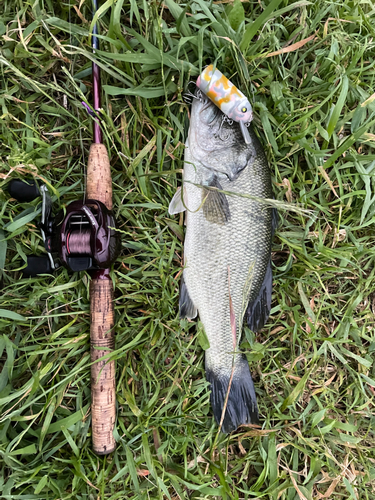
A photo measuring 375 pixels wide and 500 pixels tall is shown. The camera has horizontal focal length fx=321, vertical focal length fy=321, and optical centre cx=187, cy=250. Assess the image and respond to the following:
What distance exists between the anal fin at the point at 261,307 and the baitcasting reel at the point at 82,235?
85 centimetres

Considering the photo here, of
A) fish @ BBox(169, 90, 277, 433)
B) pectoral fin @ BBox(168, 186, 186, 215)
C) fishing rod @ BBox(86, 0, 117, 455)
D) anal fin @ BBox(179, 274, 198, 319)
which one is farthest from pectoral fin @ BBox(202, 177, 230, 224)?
fishing rod @ BBox(86, 0, 117, 455)

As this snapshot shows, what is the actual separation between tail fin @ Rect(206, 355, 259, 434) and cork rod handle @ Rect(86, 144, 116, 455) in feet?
1.92

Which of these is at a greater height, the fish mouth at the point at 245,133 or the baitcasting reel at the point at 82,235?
the fish mouth at the point at 245,133

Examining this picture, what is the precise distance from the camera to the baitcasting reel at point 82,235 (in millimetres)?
1568

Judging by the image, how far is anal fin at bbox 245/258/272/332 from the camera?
6.20ft

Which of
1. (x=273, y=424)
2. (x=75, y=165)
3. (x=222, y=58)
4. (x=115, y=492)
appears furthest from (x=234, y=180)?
(x=115, y=492)

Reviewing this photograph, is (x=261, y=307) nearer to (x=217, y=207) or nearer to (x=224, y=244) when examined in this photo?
(x=224, y=244)

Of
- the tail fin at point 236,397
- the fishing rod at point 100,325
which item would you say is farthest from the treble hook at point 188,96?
the tail fin at point 236,397

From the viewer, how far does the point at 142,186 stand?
6.02ft

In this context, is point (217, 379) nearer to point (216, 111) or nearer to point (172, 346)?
point (172, 346)

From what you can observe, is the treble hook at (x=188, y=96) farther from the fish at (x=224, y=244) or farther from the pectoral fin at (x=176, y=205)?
the pectoral fin at (x=176, y=205)

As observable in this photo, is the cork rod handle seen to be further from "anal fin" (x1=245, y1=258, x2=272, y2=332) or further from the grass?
"anal fin" (x1=245, y1=258, x2=272, y2=332)

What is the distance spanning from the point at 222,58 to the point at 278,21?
0.48 m

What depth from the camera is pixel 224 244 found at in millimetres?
1811
